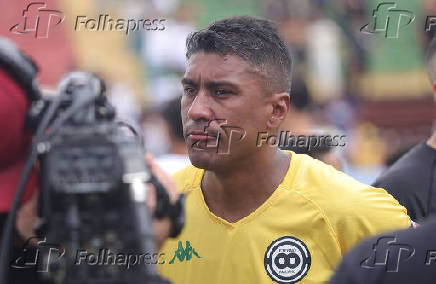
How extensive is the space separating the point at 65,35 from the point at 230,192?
42.3 ft

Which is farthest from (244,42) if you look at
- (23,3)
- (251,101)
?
(23,3)

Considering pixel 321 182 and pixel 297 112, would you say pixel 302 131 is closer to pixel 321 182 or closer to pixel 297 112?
pixel 297 112

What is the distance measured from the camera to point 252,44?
3.37 meters

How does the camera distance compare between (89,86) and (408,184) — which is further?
(408,184)

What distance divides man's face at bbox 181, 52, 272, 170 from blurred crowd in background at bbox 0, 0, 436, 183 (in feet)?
32.2

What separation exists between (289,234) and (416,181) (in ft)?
2.92

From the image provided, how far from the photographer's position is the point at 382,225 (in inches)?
122

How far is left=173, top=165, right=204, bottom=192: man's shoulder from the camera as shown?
3.53 meters

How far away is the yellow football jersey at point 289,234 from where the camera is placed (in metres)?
3.13

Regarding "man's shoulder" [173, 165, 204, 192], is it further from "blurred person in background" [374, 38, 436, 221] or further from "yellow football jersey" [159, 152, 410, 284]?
"blurred person in background" [374, 38, 436, 221]

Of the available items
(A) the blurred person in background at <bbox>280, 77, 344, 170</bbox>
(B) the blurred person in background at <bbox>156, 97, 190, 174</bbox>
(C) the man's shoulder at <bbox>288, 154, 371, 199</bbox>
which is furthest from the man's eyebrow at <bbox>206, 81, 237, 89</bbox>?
(B) the blurred person in background at <bbox>156, 97, 190, 174</bbox>

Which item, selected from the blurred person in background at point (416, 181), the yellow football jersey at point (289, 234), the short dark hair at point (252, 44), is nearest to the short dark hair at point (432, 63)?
the blurred person in background at point (416, 181)

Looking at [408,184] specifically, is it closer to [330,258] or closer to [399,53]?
[330,258]

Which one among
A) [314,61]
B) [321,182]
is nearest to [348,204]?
[321,182]
